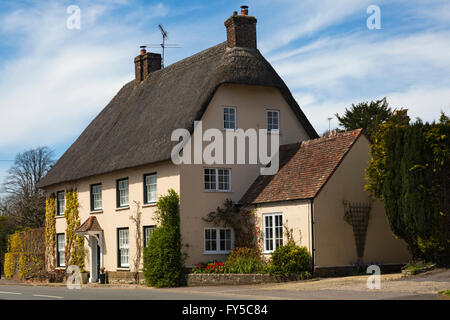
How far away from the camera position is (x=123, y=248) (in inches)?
1195

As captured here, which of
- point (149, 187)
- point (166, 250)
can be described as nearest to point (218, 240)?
point (166, 250)

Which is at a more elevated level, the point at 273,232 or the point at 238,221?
the point at 238,221

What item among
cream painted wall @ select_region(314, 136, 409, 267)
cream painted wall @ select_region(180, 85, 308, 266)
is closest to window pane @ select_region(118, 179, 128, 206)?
cream painted wall @ select_region(180, 85, 308, 266)

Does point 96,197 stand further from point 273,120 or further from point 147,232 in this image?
point 273,120

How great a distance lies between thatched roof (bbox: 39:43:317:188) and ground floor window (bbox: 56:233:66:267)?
9.87 ft

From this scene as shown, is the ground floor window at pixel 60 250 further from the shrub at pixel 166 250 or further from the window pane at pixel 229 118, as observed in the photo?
the window pane at pixel 229 118

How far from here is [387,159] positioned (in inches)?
886

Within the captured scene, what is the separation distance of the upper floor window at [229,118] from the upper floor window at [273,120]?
1.75 meters

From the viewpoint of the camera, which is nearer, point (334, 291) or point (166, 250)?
point (334, 291)

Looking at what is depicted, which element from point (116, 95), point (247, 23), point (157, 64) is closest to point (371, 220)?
point (247, 23)

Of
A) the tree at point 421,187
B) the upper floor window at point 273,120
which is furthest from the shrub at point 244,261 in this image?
the upper floor window at point 273,120

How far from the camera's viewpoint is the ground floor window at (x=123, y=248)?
30.1 m

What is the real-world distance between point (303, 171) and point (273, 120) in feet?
14.0
